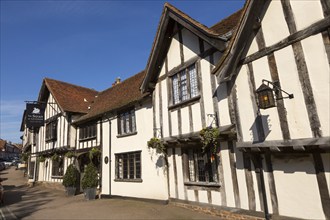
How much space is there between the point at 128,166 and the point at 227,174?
6608 millimetres

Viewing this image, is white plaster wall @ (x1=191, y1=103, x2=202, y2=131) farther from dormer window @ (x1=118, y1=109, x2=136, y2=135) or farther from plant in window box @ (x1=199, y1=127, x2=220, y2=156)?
dormer window @ (x1=118, y1=109, x2=136, y2=135)

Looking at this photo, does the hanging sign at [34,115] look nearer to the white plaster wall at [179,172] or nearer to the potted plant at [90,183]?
the potted plant at [90,183]

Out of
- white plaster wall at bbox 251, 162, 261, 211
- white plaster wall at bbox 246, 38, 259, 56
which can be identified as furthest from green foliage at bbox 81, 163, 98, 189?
white plaster wall at bbox 246, 38, 259, 56

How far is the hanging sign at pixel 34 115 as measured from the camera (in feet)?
66.7

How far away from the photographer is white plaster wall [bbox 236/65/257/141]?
23.1 feet

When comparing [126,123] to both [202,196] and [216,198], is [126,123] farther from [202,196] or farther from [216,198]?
[216,198]

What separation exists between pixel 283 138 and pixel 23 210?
1141 centimetres

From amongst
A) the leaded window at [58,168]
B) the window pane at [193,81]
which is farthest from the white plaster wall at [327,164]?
the leaded window at [58,168]

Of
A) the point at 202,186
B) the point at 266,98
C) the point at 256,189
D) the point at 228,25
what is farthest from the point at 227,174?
the point at 228,25

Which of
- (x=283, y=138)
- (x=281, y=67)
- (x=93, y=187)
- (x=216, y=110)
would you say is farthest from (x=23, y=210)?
(x=281, y=67)

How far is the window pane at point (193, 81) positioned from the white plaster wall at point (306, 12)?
13.4 feet

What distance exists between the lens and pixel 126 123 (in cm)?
1373

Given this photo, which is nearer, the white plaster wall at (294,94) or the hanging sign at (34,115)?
the white plaster wall at (294,94)

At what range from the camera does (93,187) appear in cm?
1356
